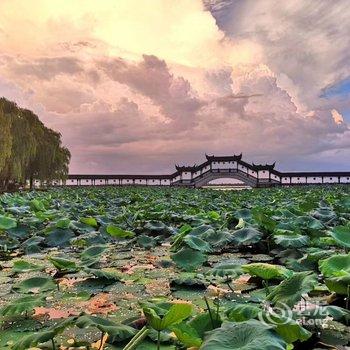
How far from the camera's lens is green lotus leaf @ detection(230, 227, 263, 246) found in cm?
385

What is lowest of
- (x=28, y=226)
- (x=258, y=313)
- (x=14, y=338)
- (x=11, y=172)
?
(x=14, y=338)

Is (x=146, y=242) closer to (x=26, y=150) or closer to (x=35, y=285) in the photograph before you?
(x=35, y=285)

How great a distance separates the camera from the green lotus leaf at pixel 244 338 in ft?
3.76

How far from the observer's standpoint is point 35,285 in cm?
261

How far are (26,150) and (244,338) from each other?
27579mm

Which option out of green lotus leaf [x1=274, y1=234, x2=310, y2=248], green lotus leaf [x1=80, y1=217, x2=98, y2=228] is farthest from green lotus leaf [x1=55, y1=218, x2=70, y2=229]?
green lotus leaf [x1=274, y1=234, x2=310, y2=248]

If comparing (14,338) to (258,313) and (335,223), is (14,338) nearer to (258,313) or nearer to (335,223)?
(258,313)

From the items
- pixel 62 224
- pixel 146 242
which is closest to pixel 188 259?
pixel 146 242

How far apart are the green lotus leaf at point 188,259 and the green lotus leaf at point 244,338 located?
1.84 metres

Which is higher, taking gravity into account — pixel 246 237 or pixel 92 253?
pixel 246 237

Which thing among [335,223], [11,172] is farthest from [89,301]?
[11,172]

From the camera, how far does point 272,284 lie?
2.69m

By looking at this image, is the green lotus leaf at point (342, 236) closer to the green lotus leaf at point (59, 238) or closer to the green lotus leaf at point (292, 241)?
the green lotus leaf at point (292, 241)

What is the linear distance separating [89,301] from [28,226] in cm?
330
